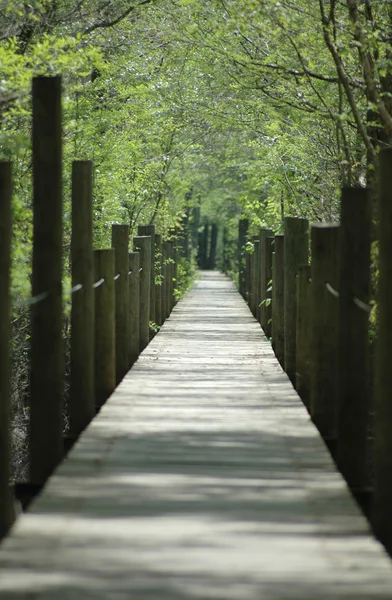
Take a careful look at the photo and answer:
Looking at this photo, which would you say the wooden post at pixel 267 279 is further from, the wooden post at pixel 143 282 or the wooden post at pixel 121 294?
the wooden post at pixel 121 294

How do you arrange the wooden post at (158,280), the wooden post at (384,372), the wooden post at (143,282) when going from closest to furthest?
the wooden post at (384,372) < the wooden post at (143,282) < the wooden post at (158,280)

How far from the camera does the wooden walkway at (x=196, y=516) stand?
3.15m

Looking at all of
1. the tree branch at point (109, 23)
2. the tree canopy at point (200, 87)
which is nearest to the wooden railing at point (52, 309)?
the tree canopy at point (200, 87)

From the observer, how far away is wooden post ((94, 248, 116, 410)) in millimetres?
6855

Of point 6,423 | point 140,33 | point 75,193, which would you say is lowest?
point 6,423

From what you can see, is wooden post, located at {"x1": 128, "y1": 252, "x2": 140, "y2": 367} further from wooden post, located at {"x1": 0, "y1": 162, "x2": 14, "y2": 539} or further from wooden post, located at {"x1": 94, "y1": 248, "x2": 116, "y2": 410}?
wooden post, located at {"x1": 0, "y1": 162, "x2": 14, "y2": 539}

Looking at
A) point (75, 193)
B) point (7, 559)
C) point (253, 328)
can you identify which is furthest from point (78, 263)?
point (253, 328)

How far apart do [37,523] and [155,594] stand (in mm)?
807

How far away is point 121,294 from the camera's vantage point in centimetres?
793

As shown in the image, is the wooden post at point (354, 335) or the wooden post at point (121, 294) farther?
the wooden post at point (121, 294)

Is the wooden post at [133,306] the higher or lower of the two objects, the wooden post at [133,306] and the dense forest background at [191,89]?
the lower

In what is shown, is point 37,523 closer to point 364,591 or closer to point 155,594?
Answer: point 155,594

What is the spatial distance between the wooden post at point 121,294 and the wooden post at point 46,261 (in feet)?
9.55

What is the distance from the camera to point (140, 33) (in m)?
13.4
